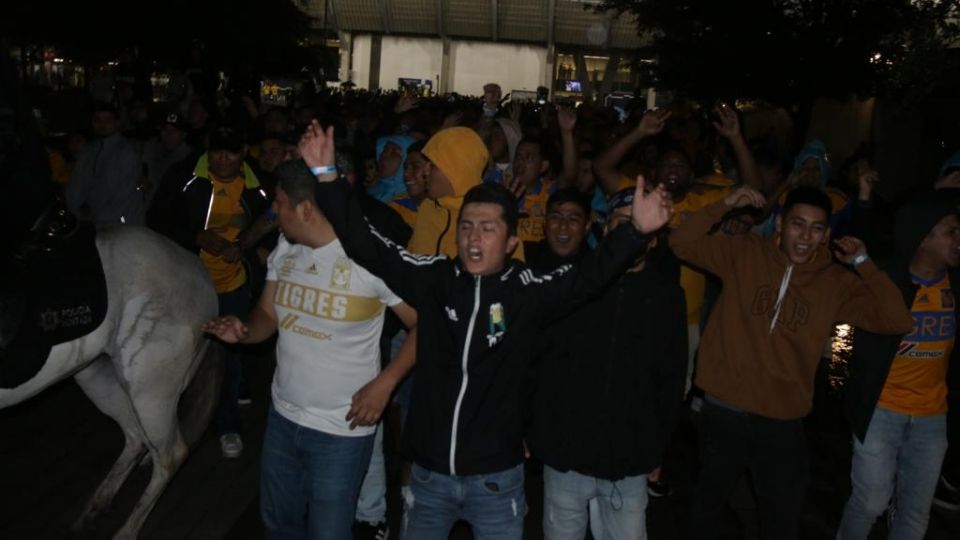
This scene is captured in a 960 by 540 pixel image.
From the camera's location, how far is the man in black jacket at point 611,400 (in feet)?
13.0

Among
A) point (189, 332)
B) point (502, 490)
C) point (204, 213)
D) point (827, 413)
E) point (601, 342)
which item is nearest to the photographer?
point (502, 490)

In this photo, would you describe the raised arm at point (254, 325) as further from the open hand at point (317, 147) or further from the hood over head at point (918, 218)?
the hood over head at point (918, 218)

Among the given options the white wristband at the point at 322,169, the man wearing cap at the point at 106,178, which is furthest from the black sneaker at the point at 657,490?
the man wearing cap at the point at 106,178

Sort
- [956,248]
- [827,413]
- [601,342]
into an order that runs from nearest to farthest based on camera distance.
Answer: [601,342]
[956,248]
[827,413]

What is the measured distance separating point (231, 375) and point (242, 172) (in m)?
1.39

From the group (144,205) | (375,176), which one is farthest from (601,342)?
(144,205)

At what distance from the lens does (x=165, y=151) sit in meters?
10.0

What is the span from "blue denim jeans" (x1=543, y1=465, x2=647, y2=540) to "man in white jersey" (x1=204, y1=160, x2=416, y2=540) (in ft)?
2.75

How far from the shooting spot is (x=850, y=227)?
553 centimetres

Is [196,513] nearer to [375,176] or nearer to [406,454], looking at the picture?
[406,454]

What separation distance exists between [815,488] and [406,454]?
12.9ft

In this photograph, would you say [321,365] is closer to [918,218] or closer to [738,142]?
[918,218]

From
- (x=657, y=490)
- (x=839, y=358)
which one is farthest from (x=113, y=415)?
(x=839, y=358)

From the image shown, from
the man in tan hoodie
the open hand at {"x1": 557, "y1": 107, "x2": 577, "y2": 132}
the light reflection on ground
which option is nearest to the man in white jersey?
the man in tan hoodie
